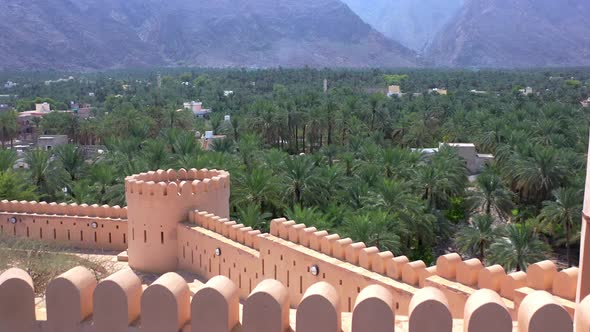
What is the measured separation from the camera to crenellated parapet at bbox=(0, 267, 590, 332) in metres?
3.61

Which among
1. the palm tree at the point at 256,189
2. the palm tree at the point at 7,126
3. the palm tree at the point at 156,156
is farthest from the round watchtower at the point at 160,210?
the palm tree at the point at 7,126

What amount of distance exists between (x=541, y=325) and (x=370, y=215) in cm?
1266

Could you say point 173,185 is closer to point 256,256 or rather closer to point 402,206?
point 256,256

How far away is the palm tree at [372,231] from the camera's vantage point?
1525 cm

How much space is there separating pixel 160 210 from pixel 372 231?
5.07m

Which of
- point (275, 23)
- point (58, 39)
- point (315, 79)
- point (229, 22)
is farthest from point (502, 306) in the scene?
point (275, 23)

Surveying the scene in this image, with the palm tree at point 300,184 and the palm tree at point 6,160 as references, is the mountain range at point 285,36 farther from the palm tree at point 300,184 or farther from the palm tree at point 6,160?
the palm tree at point 300,184

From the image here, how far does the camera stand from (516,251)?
15.9 m

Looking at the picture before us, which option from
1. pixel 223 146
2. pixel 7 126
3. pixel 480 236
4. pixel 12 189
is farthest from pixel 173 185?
pixel 7 126

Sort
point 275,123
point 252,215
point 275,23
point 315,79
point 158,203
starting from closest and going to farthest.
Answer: point 158,203 → point 252,215 → point 275,123 → point 315,79 → point 275,23

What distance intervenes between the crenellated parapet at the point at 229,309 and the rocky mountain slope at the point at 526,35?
191m

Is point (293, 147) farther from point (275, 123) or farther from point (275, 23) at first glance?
point (275, 23)

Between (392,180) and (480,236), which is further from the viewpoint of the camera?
(392,180)

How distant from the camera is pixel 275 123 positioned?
36.6 metres
